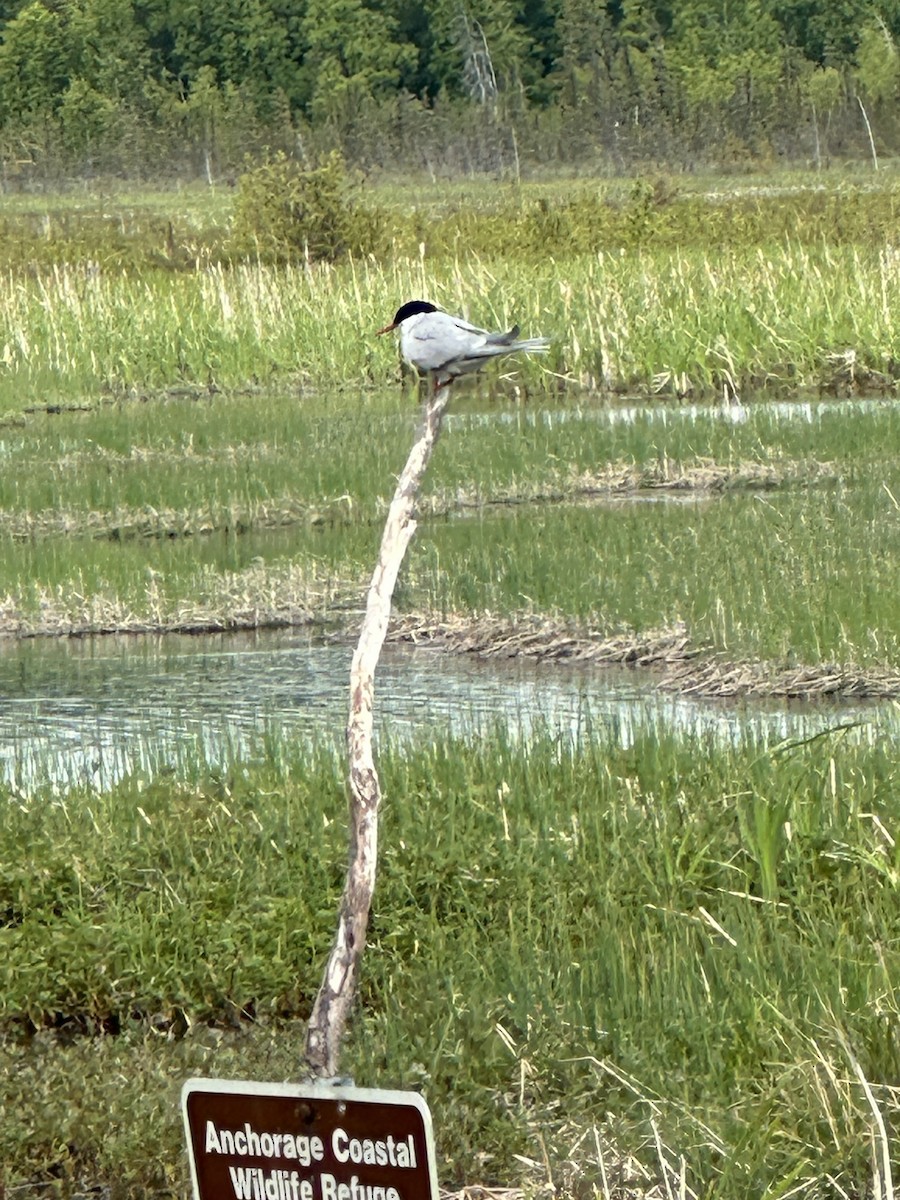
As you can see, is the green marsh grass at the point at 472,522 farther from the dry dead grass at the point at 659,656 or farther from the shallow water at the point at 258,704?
the shallow water at the point at 258,704

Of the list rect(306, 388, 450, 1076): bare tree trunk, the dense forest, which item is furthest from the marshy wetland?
the dense forest

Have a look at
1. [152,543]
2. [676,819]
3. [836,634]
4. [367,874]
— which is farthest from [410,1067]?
[152,543]

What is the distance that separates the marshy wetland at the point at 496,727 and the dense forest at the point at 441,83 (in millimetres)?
25955

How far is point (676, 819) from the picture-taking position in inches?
208

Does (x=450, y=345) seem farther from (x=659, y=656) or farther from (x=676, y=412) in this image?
(x=676, y=412)

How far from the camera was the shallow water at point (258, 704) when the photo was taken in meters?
6.79

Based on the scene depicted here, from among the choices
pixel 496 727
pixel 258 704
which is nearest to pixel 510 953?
pixel 496 727

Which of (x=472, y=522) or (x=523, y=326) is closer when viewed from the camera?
(x=472, y=522)

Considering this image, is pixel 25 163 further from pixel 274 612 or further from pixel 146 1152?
pixel 146 1152

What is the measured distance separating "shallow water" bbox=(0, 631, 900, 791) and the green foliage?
567 inches

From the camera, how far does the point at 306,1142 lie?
2271 mm

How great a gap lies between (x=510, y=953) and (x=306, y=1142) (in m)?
2.19

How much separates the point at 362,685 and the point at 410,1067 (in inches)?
38.1

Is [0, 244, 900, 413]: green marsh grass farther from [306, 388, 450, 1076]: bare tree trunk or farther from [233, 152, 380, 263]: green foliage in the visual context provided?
[306, 388, 450, 1076]: bare tree trunk
